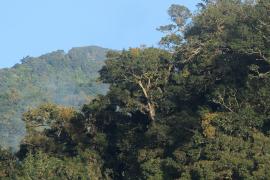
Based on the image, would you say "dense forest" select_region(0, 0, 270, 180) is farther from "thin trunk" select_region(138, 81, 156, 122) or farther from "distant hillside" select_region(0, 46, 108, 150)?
"distant hillside" select_region(0, 46, 108, 150)

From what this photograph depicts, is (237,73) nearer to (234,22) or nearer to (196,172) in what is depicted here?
(234,22)

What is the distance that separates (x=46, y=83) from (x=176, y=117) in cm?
9727

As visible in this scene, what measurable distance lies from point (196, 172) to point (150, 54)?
983 centimetres

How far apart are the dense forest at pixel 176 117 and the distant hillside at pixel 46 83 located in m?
55.2

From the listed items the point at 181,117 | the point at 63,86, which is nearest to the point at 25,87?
the point at 63,86

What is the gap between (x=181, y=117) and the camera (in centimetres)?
3509

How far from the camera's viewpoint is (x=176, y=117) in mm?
35312

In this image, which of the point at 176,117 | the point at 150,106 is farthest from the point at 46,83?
the point at 176,117

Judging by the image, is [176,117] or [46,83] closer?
[176,117]

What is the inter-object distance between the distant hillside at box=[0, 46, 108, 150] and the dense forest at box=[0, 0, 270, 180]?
55225mm

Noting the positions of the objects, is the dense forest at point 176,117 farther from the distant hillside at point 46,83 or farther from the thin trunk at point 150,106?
the distant hillside at point 46,83

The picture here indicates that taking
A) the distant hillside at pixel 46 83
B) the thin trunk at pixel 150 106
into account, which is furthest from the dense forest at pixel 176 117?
the distant hillside at pixel 46 83

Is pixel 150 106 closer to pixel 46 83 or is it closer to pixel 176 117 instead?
pixel 176 117

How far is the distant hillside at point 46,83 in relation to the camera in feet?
321
